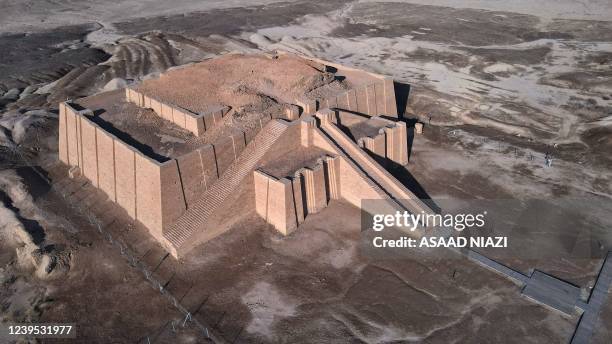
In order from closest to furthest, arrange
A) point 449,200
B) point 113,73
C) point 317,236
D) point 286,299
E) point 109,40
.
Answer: point 286,299
point 317,236
point 449,200
point 113,73
point 109,40

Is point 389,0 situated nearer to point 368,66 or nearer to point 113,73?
point 368,66

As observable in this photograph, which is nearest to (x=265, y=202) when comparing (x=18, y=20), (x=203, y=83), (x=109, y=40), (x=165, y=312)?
(x=165, y=312)

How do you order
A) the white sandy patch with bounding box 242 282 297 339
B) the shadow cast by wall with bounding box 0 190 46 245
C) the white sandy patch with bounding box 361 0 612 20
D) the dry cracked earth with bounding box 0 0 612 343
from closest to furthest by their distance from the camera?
1. the white sandy patch with bounding box 242 282 297 339
2. the dry cracked earth with bounding box 0 0 612 343
3. the shadow cast by wall with bounding box 0 190 46 245
4. the white sandy patch with bounding box 361 0 612 20

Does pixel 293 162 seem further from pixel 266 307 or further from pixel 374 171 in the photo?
pixel 266 307

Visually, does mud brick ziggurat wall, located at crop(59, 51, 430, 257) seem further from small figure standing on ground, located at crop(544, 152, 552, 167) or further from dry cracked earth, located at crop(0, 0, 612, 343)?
small figure standing on ground, located at crop(544, 152, 552, 167)

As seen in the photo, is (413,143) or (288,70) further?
(413,143)

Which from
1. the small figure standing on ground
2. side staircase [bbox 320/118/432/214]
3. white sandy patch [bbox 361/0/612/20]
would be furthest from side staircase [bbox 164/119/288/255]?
white sandy patch [bbox 361/0/612/20]

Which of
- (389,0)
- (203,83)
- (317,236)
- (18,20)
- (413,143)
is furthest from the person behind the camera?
(389,0)
